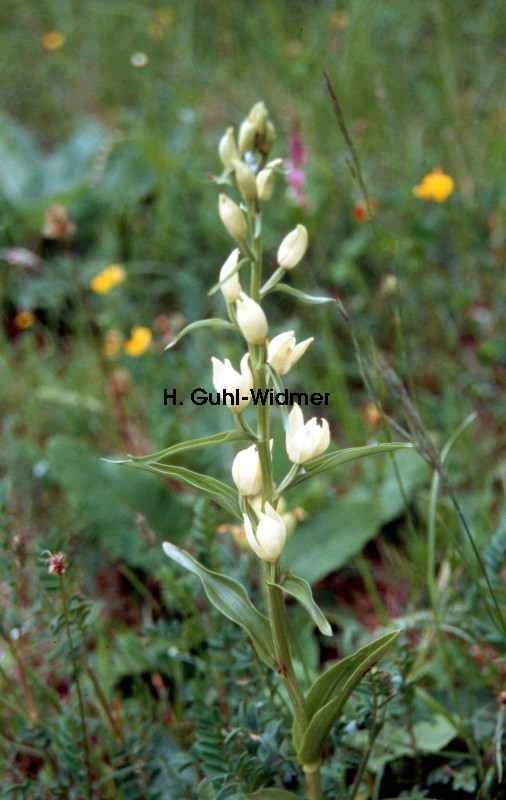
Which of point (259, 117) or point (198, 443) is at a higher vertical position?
point (259, 117)

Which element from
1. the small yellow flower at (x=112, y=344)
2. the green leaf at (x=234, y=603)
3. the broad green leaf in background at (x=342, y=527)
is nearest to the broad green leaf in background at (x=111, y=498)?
the broad green leaf in background at (x=342, y=527)

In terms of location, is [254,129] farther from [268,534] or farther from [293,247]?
[268,534]

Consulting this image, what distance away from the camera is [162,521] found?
1866 mm

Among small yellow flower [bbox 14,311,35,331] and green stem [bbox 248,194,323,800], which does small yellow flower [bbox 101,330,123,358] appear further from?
green stem [bbox 248,194,323,800]

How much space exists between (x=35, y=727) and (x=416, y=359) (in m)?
1.60

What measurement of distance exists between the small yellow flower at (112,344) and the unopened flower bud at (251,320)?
156 centimetres

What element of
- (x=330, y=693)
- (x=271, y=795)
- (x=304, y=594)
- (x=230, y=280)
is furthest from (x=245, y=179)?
(x=271, y=795)

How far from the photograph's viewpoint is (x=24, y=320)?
9.28 ft

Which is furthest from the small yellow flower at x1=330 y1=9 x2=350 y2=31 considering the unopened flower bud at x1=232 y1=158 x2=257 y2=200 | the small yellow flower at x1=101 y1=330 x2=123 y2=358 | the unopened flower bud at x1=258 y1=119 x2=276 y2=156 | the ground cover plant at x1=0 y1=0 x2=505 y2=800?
the unopened flower bud at x1=232 y1=158 x2=257 y2=200

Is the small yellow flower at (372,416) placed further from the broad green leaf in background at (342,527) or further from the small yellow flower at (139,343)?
the small yellow flower at (139,343)

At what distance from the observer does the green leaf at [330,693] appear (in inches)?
38.8

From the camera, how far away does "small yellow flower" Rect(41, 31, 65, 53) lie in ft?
13.7

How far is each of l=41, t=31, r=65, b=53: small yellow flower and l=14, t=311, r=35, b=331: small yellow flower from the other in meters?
1.94

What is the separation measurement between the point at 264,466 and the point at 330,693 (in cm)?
33
